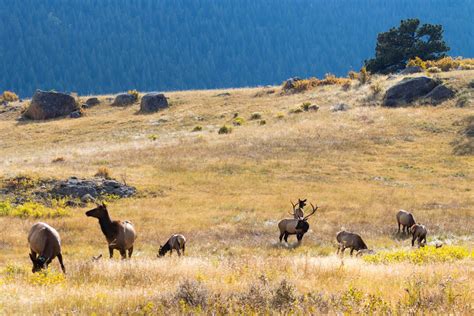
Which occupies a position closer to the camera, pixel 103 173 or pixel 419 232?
pixel 419 232

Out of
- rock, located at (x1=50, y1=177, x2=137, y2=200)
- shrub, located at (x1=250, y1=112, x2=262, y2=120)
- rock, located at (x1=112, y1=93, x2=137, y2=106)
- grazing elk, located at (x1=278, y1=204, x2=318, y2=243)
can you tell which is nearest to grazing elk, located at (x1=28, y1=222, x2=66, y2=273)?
grazing elk, located at (x1=278, y1=204, x2=318, y2=243)

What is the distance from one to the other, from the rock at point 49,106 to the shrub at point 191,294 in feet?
210

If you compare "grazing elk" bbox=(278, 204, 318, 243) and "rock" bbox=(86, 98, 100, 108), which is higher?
"rock" bbox=(86, 98, 100, 108)

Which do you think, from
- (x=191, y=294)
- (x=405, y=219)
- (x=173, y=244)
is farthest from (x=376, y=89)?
(x=191, y=294)

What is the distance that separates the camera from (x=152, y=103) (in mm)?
67062

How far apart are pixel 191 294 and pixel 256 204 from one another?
62.3 feet

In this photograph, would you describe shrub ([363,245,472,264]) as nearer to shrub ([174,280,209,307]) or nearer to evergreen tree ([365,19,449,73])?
shrub ([174,280,209,307])

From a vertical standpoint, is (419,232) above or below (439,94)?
below

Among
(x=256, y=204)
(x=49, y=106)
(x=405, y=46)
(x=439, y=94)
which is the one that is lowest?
(x=256, y=204)

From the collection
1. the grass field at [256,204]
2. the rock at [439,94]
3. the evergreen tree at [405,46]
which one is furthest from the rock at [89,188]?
the evergreen tree at [405,46]

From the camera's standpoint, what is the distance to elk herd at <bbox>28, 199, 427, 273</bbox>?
12289 mm

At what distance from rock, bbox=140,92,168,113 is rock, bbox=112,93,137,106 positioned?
608 cm

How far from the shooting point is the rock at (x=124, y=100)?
72688mm

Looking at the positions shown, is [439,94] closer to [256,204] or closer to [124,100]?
[256,204]
